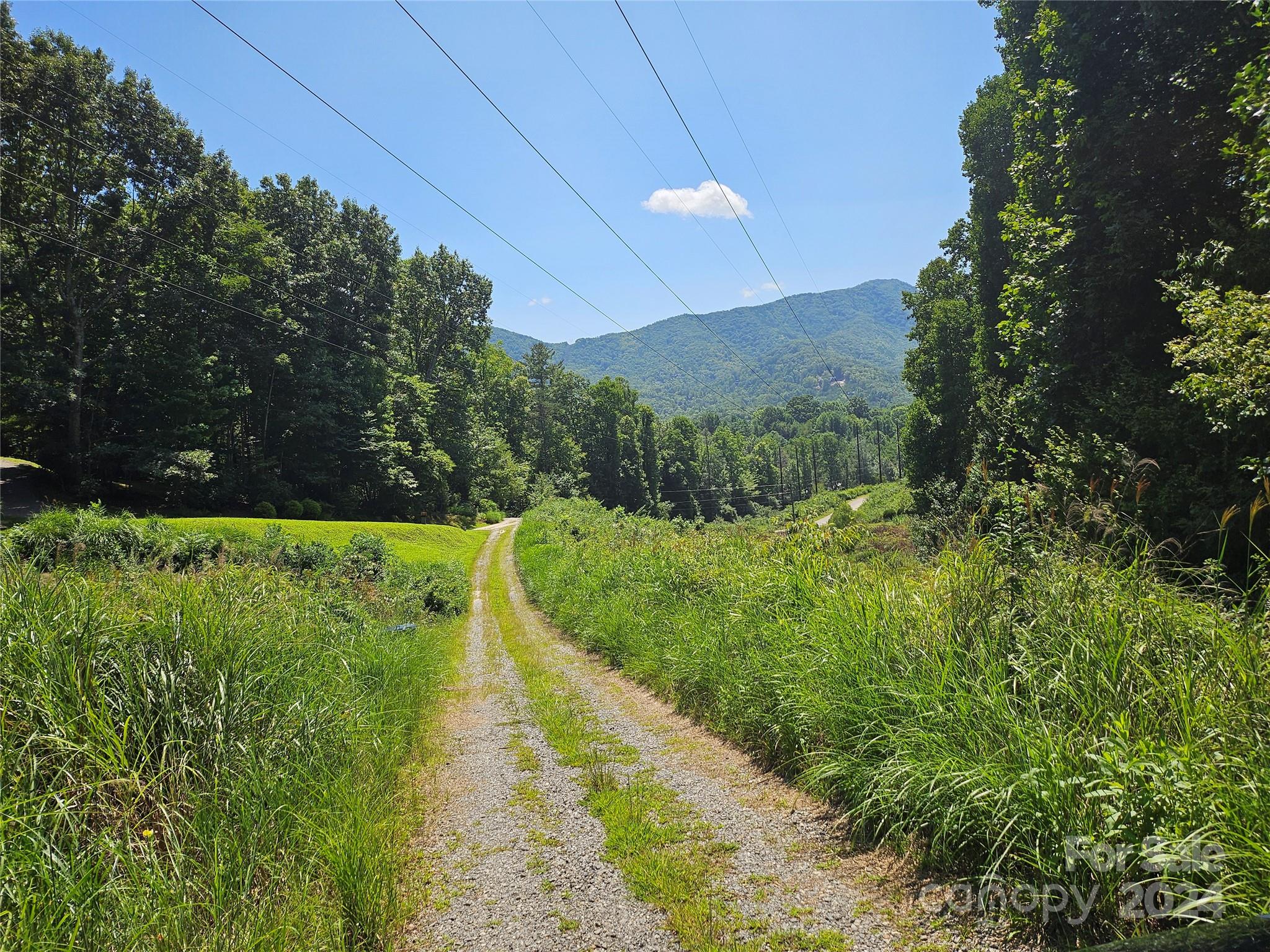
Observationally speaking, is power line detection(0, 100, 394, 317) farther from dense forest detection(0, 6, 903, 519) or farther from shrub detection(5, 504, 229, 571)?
shrub detection(5, 504, 229, 571)

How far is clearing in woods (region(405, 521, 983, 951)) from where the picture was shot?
10.3ft

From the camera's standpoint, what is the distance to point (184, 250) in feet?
106

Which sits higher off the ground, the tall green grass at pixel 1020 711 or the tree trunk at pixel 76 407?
the tree trunk at pixel 76 407

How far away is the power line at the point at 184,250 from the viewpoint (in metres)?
29.2

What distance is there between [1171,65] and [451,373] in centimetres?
5410

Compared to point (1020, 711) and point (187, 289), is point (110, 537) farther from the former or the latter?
point (187, 289)

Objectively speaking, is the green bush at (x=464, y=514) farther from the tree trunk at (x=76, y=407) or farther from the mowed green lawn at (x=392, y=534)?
the tree trunk at (x=76, y=407)

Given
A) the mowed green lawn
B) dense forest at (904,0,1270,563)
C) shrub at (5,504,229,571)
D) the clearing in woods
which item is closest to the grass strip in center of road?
the clearing in woods

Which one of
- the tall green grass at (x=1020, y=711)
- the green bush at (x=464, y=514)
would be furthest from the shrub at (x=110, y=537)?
the green bush at (x=464, y=514)

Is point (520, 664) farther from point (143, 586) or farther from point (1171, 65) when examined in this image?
point (1171, 65)

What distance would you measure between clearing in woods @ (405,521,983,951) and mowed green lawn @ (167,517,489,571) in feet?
69.9

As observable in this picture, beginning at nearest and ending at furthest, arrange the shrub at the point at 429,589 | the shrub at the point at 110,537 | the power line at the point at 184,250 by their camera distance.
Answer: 1. the shrub at the point at 110,537
2. the shrub at the point at 429,589
3. the power line at the point at 184,250

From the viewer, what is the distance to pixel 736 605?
7562 millimetres

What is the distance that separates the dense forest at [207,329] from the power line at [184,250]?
0.13 meters
